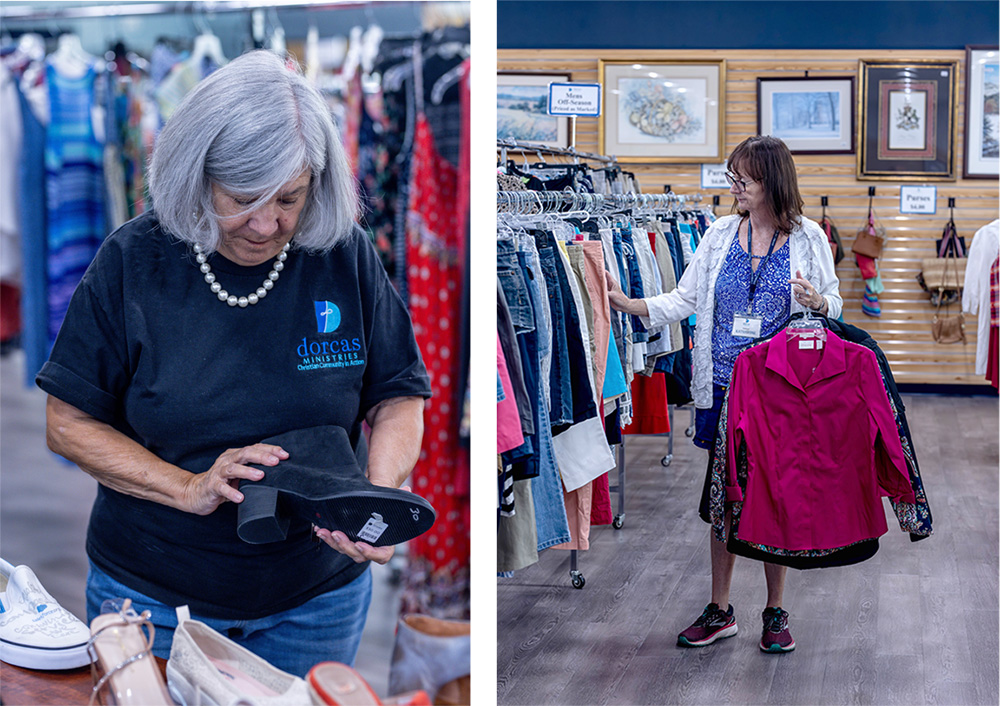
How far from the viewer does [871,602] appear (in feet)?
12.9

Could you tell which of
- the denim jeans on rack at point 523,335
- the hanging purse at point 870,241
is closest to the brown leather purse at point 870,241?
A: the hanging purse at point 870,241

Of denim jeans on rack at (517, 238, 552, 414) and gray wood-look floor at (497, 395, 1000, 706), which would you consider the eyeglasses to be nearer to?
denim jeans on rack at (517, 238, 552, 414)

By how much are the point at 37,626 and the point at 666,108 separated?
26.5 ft

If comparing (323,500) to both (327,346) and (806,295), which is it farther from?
(806,295)

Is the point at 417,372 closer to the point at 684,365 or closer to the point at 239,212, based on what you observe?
the point at 239,212

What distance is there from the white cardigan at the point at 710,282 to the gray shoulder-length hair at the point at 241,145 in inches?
83.4

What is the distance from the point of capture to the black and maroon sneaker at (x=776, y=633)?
341 centimetres

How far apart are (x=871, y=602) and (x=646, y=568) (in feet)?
3.07

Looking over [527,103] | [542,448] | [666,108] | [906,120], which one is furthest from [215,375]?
[906,120]

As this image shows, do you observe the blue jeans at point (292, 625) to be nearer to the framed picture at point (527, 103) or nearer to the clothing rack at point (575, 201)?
the clothing rack at point (575, 201)

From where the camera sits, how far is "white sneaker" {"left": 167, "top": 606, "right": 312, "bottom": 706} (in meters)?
1.41

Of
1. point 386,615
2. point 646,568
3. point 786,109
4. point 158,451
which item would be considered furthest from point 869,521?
point 786,109

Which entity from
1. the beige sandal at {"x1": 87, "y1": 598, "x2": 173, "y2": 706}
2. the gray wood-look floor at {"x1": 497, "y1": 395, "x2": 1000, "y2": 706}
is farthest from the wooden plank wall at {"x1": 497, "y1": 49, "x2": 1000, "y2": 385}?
the beige sandal at {"x1": 87, "y1": 598, "x2": 173, "y2": 706}

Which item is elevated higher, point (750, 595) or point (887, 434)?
point (887, 434)
